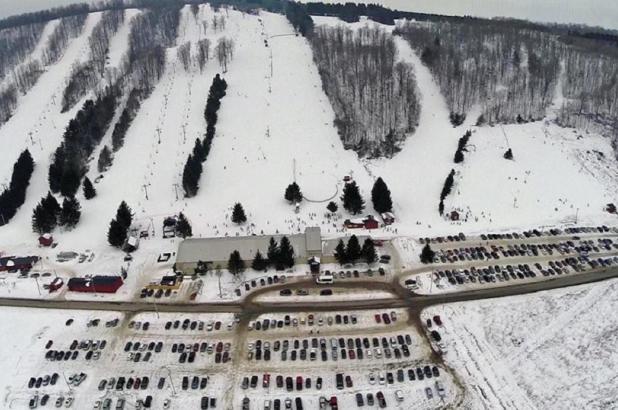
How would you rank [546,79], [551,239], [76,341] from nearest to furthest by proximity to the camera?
[76,341]
[551,239]
[546,79]

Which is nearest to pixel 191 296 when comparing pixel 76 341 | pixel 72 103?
pixel 76 341

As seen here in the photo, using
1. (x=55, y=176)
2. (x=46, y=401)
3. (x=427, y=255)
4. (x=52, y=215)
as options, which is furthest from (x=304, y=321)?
(x=55, y=176)

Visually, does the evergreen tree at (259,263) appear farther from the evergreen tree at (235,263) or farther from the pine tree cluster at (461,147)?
the pine tree cluster at (461,147)

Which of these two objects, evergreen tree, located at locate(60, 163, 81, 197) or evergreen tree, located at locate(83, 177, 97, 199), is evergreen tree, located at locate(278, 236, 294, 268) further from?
evergreen tree, located at locate(60, 163, 81, 197)

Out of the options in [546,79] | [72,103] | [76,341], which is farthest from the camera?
[72,103]

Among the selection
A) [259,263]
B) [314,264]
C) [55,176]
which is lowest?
[314,264]

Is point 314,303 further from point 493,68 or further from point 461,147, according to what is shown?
point 493,68

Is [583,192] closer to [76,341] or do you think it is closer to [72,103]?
[76,341]
